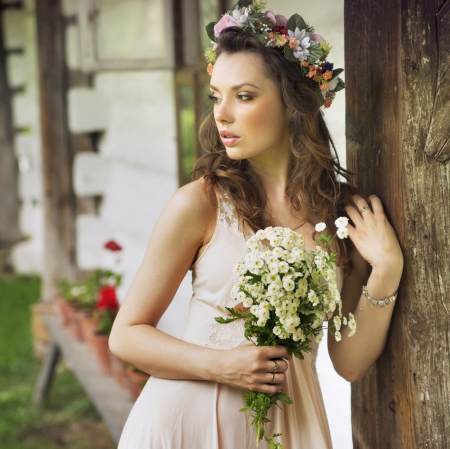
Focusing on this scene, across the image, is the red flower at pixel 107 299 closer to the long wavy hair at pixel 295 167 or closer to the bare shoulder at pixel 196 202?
the long wavy hair at pixel 295 167

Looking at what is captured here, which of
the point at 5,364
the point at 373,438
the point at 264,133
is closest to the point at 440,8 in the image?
the point at 264,133

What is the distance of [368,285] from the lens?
1.95 metres

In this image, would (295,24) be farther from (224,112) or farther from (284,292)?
(284,292)

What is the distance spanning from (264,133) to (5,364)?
498 cm

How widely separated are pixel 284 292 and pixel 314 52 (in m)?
0.70

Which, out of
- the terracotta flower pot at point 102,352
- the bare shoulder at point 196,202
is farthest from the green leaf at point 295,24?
the terracotta flower pot at point 102,352

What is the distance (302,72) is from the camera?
2.04m

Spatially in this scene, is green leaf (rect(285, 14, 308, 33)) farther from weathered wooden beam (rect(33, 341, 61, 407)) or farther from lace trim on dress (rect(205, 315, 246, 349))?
weathered wooden beam (rect(33, 341, 61, 407))

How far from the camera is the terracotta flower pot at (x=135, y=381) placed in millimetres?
3773

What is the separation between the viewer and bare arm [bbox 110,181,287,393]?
6.24 ft

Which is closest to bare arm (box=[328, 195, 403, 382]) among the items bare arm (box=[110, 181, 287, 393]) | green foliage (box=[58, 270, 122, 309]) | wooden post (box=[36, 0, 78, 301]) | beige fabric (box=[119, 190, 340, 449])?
beige fabric (box=[119, 190, 340, 449])

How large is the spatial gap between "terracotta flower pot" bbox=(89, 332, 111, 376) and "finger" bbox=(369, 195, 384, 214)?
2686mm

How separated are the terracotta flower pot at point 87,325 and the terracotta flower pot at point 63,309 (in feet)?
0.81

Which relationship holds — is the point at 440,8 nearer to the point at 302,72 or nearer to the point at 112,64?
the point at 302,72
